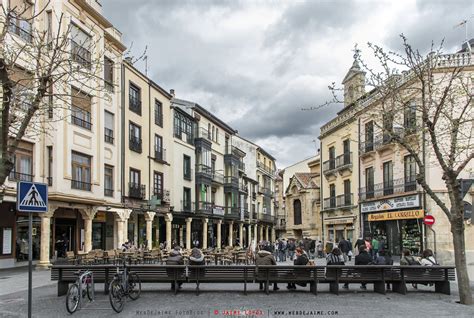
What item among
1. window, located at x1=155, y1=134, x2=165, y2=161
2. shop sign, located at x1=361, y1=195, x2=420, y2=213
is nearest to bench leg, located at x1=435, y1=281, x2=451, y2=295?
shop sign, located at x1=361, y1=195, x2=420, y2=213

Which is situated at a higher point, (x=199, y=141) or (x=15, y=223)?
(x=199, y=141)

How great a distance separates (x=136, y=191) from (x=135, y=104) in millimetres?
5847

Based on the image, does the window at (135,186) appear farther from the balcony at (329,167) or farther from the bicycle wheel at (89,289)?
the bicycle wheel at (89,289)

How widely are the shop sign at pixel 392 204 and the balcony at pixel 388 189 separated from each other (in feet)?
1.32

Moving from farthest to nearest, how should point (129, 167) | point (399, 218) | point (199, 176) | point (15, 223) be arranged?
1. point (199, 176)
2. point (129, 167)
3. point (399, 218)
4. point (15, 223)

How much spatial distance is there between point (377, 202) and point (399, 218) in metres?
3.27

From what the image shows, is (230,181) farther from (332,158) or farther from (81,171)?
(81,171)

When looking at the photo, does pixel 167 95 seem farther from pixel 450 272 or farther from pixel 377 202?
pixel 450 272

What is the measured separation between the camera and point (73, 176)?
79.3ft

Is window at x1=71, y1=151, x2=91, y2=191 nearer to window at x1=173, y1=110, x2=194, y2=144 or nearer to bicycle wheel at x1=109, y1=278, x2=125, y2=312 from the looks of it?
bicycle wheel at x1=109, y1=278, x2=125, y2=312

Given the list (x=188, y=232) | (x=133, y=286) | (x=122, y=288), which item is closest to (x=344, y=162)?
(x=188, y=232)

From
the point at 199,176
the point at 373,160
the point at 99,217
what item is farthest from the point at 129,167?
the point at 373,160

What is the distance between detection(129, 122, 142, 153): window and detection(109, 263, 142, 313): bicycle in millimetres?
20398

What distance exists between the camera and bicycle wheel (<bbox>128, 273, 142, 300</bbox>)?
39.1ft
